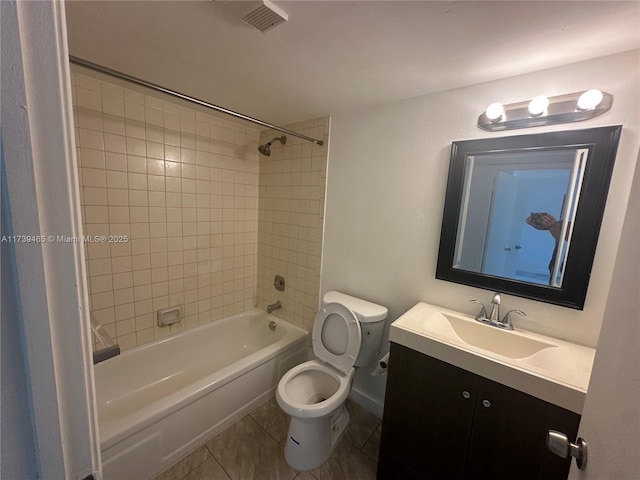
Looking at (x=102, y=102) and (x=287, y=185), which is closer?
(x=102, y=102)

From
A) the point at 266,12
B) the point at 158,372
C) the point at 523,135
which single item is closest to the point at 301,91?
the point at 266,12

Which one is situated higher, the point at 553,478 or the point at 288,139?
the point at 288,139

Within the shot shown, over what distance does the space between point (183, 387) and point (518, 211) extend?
8.05 feet

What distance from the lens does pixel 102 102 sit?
1620 millimetres

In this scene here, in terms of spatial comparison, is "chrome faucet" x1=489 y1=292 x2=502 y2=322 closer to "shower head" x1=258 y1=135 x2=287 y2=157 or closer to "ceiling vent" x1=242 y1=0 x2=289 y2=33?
"ceiling vent" x1=242 y1=0 x2=289 y2=33

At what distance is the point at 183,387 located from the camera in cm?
199

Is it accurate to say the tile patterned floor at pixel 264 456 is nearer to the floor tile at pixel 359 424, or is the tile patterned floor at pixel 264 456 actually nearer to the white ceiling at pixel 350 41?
the floor tile at pixel 359 424

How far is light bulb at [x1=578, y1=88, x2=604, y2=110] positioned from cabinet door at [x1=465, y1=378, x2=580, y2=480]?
1.18 meters

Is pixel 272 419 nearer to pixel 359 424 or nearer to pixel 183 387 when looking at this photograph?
pixel 359 424

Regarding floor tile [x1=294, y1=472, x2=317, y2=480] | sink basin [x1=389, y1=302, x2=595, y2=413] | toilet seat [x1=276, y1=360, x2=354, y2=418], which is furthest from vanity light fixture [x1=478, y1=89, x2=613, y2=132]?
floor tile [x1=294, y1=472, x2=317, y2=480]

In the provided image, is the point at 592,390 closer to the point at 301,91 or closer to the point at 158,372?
the point at 301,91

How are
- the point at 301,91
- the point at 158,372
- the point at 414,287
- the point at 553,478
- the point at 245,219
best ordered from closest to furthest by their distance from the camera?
the point at 553,478
the point at 301,91
the point at 414,287
the point at 158,372
the point at 245,219

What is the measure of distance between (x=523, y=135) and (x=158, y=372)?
2817 millimetres

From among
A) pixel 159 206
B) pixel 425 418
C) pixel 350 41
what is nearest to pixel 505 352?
pixel 425 418
